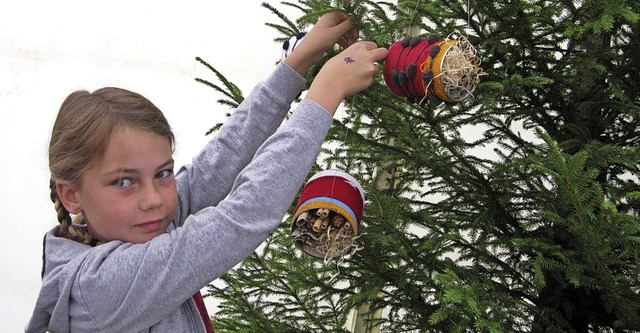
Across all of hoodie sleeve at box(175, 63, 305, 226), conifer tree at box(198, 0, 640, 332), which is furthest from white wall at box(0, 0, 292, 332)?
hoodie sleeve at box(175, 63, 305, 226)

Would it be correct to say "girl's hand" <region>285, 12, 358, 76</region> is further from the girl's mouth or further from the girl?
the girl's mouth

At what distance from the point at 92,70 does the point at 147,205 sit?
102 inches

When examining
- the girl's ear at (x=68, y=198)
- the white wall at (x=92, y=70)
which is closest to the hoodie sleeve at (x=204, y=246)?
the girl's ear at (x=68, y=198)

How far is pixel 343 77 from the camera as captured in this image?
86 centimetres

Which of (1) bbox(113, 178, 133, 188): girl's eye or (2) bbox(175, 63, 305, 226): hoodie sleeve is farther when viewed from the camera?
(2) bbox(175, 63, 305, 226): hoodie sleeve

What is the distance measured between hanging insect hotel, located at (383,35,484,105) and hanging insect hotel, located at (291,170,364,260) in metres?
0.14

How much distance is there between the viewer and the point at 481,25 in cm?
131

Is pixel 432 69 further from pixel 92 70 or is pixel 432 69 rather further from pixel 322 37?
pixel 92 70

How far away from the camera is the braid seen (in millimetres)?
940

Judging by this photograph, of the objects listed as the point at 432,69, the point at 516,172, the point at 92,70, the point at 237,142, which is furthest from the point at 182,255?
the point at 92,70

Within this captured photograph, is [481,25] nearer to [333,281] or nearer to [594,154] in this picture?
[594,154]

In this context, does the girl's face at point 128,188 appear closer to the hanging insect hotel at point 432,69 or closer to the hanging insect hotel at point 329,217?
the hanging insect hotel at point 329,217

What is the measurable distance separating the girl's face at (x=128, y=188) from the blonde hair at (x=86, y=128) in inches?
0.5

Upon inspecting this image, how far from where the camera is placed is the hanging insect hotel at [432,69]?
0.90 m
